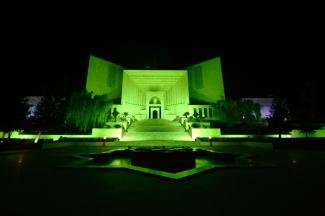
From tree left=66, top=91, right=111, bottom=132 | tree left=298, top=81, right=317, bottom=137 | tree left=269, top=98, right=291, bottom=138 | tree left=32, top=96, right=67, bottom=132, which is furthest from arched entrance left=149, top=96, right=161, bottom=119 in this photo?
tree left=298, top=81, right=317, bottom=137

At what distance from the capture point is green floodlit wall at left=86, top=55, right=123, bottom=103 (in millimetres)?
19391

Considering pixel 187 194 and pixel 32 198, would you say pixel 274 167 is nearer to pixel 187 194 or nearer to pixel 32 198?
pixel 187 194

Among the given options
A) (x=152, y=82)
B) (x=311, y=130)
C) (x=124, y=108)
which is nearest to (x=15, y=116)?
(x=124, y=108)

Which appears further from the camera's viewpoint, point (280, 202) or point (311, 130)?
point (311, 130)

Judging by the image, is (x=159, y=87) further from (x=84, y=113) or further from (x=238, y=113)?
(x=84, y=113)

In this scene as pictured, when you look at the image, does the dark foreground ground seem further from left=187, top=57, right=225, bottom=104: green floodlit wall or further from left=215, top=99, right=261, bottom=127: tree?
left=187, top=57, right=225, bottom=104: green floodlit wall

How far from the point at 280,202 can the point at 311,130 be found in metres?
15.1

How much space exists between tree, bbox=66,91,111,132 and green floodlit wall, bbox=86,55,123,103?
6.13m

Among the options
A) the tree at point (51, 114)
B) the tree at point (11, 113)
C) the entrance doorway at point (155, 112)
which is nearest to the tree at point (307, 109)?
the entrance doorway at point (155, 112)

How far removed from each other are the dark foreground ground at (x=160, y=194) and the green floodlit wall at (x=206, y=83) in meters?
18.1

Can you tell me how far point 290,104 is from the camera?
1425 centimetres

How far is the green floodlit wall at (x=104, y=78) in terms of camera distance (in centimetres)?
1939

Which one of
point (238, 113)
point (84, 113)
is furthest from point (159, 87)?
point (84, 113)

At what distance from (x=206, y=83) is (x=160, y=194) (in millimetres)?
20465
